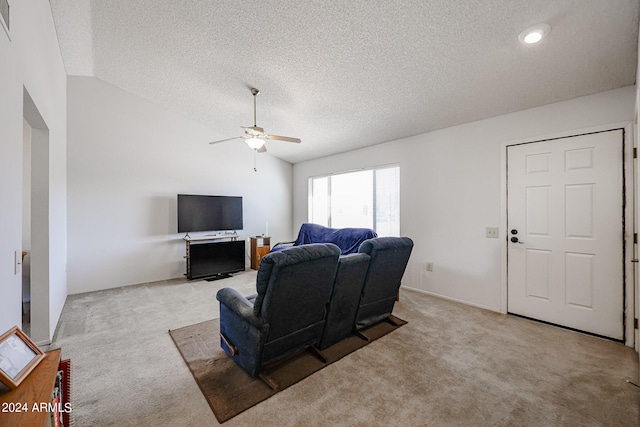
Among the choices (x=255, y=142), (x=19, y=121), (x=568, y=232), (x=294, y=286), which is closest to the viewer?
(x=19, y=121)

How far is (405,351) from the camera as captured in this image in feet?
8.05

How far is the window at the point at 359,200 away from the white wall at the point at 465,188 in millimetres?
252

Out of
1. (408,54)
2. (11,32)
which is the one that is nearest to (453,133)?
(408,54)

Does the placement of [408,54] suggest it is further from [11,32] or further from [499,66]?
[11,32]

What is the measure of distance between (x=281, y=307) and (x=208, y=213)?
12.9 ft

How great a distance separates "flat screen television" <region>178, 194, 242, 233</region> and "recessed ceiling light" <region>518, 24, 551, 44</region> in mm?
5058

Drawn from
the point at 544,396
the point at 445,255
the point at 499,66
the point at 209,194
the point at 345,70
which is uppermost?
the point at 345,70

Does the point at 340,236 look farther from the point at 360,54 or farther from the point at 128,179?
the point at 128,179

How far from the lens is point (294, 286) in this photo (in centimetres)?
189

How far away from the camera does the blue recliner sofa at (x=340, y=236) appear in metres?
4.20

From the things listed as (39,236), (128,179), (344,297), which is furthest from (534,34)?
(128,179)

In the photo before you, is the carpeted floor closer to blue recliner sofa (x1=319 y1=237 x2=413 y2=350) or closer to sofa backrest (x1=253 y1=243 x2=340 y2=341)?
blue recliner sofa (x1=319 y1=237 x2=413 y2=350)

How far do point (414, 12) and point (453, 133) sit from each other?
2117mm

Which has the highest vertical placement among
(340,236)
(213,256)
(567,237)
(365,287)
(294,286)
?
(567,237)
